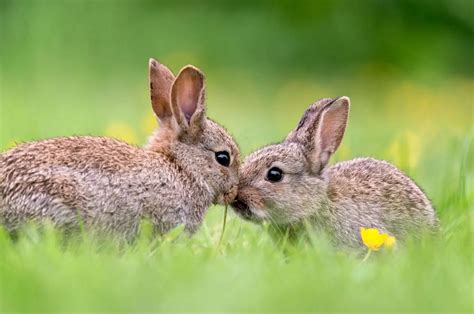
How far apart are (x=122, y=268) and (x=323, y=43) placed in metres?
12.3

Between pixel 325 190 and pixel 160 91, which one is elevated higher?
pixel 160 91

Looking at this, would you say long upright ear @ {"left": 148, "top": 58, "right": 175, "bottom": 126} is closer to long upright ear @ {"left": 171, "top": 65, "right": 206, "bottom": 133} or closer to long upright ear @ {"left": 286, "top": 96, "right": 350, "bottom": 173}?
long upright ear @ {"left": 171, "top": 65, "right": 206, "bottom": 133}

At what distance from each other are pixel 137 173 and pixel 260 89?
945cm

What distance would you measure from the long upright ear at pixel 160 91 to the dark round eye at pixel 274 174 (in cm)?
60

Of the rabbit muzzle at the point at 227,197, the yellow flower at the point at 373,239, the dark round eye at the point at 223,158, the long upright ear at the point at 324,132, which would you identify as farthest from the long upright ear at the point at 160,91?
the yellow flower at the point at 373,239

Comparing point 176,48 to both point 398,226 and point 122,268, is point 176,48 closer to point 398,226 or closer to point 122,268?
point 398,226

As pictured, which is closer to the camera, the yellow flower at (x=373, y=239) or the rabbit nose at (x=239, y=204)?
the yellow flower at (x=373, y=239)

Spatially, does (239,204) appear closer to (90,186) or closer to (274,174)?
(274,174)

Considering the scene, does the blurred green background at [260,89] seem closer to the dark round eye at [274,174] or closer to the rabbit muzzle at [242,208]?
the rabbit muzzle at [242,208]

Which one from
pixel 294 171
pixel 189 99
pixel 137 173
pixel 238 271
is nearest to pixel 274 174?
pixel 294 171

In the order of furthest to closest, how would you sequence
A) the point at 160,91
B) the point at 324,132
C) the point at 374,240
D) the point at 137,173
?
the point at 324,132
the point at 160,91
the point at 137,173
the point at 374,240

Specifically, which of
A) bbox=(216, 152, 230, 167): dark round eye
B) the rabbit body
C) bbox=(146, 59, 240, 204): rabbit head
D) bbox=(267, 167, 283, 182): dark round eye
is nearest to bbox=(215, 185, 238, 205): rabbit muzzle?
Answer: bbox=(146, 59, 240, 204): rabbit head

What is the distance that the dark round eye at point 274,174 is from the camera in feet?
20.1

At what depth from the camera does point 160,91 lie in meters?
6.05
